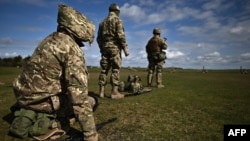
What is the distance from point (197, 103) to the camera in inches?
312

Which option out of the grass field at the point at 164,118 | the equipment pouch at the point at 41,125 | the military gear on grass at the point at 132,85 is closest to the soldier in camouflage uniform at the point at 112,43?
the grass field at the point at 164,118

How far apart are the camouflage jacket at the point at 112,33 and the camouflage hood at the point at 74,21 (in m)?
3.80

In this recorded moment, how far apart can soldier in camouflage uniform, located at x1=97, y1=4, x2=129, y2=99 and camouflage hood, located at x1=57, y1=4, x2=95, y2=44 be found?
3797 mm

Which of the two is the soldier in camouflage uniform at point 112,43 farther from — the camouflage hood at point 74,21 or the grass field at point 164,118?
the camouflage hood at point 74,21

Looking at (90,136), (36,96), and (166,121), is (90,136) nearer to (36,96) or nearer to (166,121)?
(36,96)

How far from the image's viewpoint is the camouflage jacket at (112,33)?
8422 millimetres

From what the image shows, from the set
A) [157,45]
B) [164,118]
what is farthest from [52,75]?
[157,45]

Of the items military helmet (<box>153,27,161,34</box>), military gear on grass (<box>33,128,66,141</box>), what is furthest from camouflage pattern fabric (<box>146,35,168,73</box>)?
military gear on grass (<box>33,128,66,141</box>)

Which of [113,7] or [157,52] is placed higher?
[113,7]

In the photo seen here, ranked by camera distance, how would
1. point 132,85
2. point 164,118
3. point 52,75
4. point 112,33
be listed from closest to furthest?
point 52,75 → point 164,118 → point 112,33 → point 132,85

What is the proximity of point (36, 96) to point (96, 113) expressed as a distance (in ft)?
7.63

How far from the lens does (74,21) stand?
4.48 meters

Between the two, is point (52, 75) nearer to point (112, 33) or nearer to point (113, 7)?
point (112, 33)

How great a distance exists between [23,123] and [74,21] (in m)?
2.16
